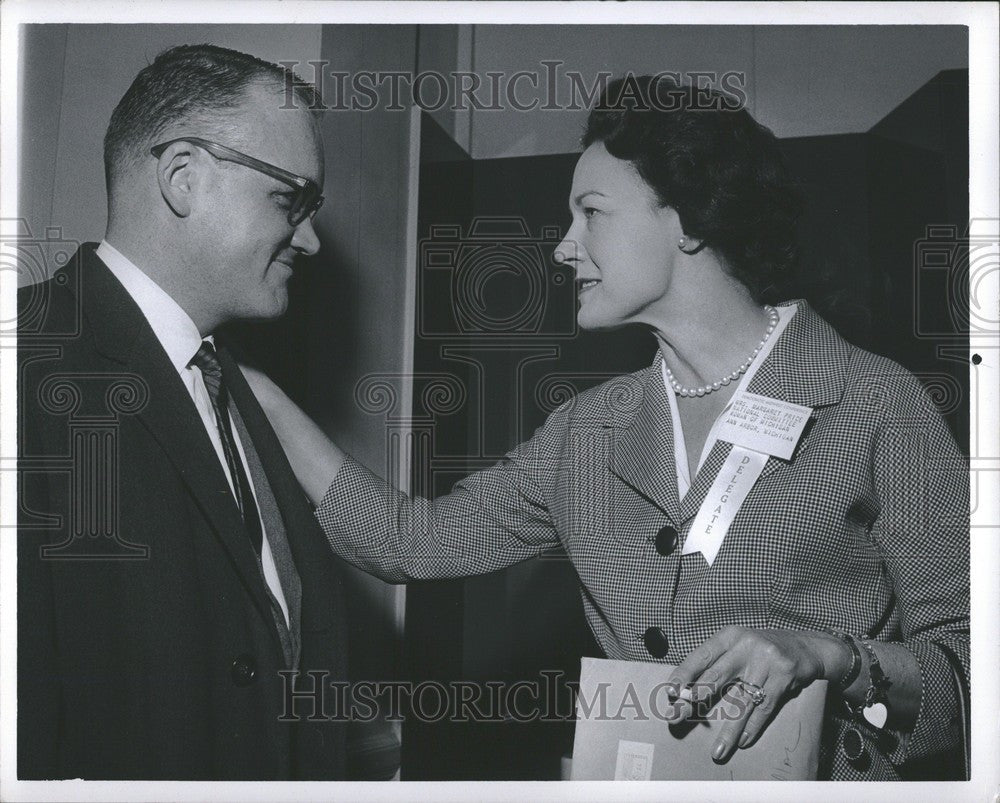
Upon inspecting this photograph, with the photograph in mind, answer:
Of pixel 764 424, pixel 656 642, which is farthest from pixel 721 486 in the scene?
pixel 656 642

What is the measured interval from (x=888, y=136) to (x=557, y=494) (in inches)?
40.0

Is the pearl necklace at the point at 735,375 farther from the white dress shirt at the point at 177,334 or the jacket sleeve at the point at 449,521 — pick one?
the white dress shirt at the point at 177,334

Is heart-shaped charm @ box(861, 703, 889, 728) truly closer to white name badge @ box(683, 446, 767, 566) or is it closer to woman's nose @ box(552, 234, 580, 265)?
white name badge @ box(683, 446, 767, 566)

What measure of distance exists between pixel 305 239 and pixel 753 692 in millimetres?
1064

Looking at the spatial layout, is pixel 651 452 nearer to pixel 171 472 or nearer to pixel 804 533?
pixel 804 533

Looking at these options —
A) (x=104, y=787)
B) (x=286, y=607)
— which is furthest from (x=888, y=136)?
(x=104, y=787)

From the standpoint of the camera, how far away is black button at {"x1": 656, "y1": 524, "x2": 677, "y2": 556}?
1.68 m

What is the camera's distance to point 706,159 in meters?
1.79

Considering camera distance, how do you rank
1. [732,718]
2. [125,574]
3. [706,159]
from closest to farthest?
[125,574] < [732,718] < [706,159]

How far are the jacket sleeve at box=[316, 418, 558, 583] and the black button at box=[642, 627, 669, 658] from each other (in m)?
0.30

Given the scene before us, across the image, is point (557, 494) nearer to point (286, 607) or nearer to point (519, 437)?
point (519, 437)

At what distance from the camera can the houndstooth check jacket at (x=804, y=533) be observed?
1636 millimetres

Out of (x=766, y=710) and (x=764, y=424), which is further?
(x=764, y=424)

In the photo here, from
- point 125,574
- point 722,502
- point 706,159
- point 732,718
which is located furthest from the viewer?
point 706,159
